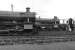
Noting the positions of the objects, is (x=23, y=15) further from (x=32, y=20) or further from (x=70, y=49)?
(x=70, y=49)

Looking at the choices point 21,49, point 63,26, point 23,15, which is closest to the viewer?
point 21,49

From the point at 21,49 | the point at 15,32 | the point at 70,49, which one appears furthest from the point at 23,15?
the point at 70,49

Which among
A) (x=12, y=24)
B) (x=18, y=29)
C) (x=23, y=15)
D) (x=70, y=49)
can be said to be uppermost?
(x=23, y=15)

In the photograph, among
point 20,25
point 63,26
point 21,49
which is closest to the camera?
point 21,49

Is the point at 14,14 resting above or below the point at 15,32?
above

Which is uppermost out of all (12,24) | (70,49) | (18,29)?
(12,24)

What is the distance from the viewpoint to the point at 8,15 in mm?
14500

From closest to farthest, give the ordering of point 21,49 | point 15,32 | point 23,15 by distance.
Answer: point 21,49
point 15,32
point 23,15

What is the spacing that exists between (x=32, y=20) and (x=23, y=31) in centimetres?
276

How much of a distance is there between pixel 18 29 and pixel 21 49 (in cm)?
712

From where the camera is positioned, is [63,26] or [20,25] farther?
[63,26]

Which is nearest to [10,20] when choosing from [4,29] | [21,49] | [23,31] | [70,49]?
[4,29]

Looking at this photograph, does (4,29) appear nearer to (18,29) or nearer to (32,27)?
(18,29)

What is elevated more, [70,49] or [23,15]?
[23,15]
